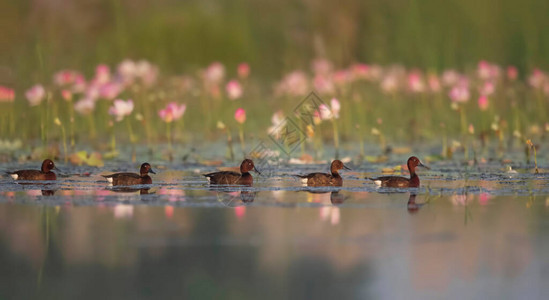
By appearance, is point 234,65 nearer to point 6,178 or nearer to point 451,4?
point 451,4

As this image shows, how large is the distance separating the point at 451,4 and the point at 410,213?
9.40 metres

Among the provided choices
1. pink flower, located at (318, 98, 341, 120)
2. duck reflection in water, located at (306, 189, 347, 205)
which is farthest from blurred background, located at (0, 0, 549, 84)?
duck reflection in water, located at (306, 189, 347, 205)

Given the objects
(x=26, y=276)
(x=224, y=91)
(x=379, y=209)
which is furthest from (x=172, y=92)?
(x=26, y=276)

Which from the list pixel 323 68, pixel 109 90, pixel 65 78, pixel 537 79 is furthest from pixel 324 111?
pixel 323 68

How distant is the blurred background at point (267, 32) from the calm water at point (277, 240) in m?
5.43

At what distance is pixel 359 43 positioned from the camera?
20.0 metres

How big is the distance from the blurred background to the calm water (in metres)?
5.43

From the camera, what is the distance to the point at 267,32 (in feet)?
65.5

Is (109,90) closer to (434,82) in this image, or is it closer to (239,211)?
(434,82)

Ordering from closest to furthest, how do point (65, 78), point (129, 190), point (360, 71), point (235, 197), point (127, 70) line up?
point (235, 197), point (129, 190), point (65, 78), point (127, 70), point (360, 71)

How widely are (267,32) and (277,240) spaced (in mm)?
13544

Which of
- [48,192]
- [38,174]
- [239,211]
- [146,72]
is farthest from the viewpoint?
[146,72]

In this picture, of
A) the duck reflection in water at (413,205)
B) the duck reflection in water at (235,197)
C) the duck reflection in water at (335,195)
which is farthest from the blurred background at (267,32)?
the duck reflection in water at (413,205)

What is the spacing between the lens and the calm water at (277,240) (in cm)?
554
